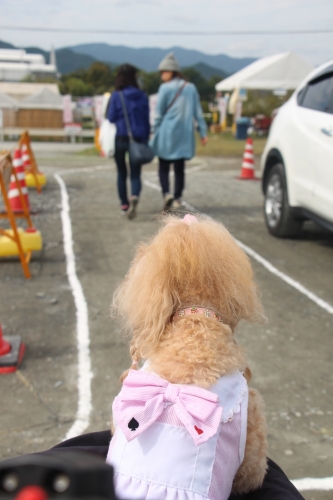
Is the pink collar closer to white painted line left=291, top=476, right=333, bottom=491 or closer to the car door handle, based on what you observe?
white painted line left=291, top=476, right=333, bottom=491

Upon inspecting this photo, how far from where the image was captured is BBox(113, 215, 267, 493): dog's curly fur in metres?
1.58

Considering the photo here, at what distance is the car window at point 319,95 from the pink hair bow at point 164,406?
460cm

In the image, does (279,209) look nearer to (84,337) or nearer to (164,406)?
(84,337)

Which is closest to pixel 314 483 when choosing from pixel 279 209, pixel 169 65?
pixel 279 209

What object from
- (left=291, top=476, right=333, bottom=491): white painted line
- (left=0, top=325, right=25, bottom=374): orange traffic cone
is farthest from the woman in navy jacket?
(left=291, top=476, right=333, bottom=491): white painted line

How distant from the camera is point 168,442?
1.46 metres

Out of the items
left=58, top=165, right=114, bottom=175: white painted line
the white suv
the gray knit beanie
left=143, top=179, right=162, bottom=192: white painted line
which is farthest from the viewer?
left=58, top=165, right=114, bottom=175: white painted line

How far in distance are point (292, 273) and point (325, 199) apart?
0.81m

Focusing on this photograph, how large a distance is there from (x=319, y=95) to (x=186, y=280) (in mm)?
4820

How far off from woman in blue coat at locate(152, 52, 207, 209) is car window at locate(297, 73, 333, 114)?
1853 mm

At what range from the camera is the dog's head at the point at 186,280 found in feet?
5.30

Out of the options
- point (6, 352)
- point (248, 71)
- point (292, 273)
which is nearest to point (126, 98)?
point (292, 273)

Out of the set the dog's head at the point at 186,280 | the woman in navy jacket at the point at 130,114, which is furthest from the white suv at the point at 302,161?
the dog's head at the point at 186,280

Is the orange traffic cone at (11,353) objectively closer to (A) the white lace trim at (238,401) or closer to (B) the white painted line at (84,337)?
(B) the white painted line at (84,337)
